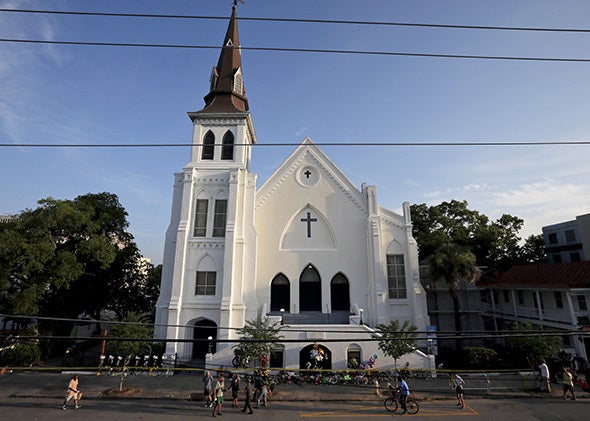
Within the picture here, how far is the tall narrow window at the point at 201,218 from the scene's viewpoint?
73.3 feet

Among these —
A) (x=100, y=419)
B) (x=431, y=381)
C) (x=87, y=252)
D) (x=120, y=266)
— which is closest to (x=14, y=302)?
(x=87, y=252)

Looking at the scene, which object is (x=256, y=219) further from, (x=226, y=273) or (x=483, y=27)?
(x=483, y=27)

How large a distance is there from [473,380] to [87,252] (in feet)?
82.3

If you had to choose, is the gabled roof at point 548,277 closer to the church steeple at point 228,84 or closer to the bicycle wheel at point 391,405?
the bicycle wheel at point 391,405

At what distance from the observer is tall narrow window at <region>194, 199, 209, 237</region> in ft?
73.3

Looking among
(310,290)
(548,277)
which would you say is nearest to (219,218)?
(310,290)

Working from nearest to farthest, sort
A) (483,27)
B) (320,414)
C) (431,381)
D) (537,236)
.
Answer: (483,27)
(320,414)
(431,381)
(537,236)

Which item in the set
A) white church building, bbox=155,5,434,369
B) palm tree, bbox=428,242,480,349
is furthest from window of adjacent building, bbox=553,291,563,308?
white church building, bbox=155,5,434,369

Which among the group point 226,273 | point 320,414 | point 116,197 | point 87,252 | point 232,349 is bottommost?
point 320,414

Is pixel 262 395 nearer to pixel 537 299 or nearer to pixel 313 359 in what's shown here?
pixel 313 359

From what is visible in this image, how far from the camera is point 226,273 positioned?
68.1 ft

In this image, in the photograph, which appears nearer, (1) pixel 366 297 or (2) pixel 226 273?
(2) pixel 226 273

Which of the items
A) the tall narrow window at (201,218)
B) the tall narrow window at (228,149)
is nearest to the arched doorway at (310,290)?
the tall narrow window at (201,218)

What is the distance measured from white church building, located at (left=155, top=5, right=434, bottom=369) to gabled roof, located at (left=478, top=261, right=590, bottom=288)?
27.4 feet
